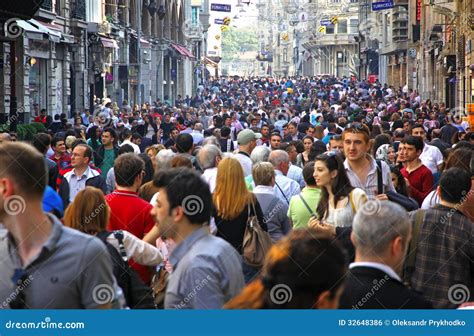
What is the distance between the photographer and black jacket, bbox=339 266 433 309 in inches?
198

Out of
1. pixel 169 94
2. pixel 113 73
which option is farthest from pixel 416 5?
pixel 169 94

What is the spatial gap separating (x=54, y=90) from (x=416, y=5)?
24841mm

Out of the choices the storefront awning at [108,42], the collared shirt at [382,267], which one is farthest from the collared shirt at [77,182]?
the storefront awning at [108,42]

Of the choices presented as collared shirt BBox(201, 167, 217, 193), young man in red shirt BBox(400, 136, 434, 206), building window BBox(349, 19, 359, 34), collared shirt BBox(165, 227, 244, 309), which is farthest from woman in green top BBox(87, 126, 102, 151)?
building window BBox(349, 19, 359, 34)

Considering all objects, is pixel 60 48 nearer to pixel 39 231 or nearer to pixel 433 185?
pixel 433 185

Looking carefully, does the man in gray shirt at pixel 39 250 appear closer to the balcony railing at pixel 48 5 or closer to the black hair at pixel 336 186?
the black hair at pixel 336 186

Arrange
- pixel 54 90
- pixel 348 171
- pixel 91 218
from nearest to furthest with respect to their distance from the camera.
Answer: pixel 91 218
pixel 348 171
pixel 54 90

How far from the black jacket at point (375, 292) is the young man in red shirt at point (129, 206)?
3.43 meters

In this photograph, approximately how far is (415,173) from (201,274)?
7.12m

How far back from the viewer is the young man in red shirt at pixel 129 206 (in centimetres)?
840

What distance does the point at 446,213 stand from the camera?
7.36 metres

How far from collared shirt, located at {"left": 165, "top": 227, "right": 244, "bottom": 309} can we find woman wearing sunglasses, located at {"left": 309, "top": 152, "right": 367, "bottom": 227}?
2985 mm

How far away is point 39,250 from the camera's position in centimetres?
474

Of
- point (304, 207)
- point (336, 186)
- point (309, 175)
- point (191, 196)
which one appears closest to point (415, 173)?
point (309, 175)
